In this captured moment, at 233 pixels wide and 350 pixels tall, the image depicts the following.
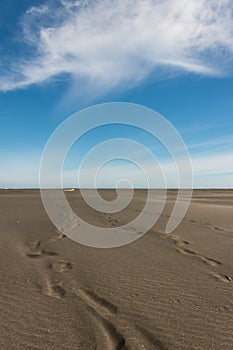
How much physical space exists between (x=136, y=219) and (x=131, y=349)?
11615 mm

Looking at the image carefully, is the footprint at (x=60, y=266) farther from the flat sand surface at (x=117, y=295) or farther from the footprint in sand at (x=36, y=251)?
the footprint in sand at (x=36, y=251)

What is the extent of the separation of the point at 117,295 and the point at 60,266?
2176 millimetres

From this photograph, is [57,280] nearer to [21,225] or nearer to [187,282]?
[187,282]

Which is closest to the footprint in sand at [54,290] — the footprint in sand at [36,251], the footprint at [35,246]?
the footprint in sand at [36,251]

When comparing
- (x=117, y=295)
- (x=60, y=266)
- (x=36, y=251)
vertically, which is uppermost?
(x=36, y=251)

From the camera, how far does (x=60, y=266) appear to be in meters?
7.52

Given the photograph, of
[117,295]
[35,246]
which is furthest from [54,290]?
[35,246]

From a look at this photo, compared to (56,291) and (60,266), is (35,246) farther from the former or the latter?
(56,291)

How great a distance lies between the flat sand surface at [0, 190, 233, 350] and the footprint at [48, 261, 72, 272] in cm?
2

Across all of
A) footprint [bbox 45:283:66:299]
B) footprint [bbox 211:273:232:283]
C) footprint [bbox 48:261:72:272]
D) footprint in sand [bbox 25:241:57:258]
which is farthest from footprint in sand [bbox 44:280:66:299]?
footprint [bbox 211:273:232:283]

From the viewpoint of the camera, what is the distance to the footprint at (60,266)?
7285 mm

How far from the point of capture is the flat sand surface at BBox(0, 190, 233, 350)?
167 inches

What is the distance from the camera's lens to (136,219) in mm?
15570

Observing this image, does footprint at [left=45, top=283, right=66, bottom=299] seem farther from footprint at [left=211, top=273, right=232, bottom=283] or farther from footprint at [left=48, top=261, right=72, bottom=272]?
footprint at [left=211, top=273, right=232, bottom=283]
